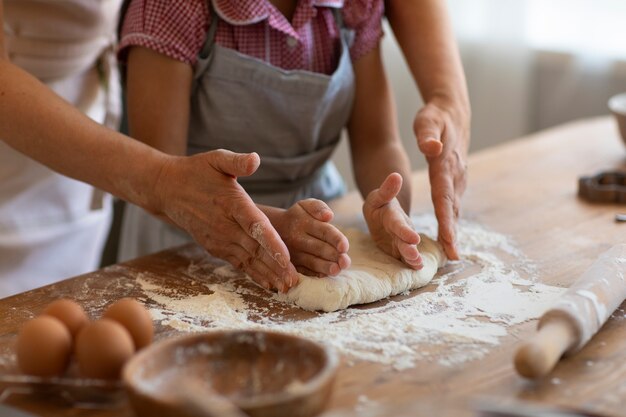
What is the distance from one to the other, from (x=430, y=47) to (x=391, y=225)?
48cm

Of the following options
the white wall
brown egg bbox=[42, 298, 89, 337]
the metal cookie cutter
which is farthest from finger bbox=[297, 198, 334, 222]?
the white wall

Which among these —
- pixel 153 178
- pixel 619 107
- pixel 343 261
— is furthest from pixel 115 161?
pixel 619 107

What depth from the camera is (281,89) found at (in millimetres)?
1491

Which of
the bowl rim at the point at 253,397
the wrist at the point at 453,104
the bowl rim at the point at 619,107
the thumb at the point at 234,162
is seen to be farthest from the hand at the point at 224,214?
the bowl rim at the point at 619,107

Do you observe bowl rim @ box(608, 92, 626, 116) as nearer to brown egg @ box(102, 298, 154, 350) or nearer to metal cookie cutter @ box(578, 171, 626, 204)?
metal cookie cutter @ box(578, 171, 626, 204)

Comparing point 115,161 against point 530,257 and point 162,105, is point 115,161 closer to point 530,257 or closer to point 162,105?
point 162,105

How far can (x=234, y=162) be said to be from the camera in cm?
120

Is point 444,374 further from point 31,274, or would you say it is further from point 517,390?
point 31,274

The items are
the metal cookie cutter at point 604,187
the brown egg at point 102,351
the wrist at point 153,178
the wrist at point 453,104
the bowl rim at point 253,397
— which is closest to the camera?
the bowl rim at point 253,397

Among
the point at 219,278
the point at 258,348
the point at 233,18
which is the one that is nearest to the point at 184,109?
the point at 233,18

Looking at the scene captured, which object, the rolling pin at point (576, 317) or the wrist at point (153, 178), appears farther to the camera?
the wrist at point (153, 178)

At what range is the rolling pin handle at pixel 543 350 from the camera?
895mm

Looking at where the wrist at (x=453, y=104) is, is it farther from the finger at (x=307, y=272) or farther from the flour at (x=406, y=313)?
the finger at (x=307, y=272)

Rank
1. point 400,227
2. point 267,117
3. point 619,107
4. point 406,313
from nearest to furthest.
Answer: point 406,313, point 400,227, point 267,117, point 619,107
